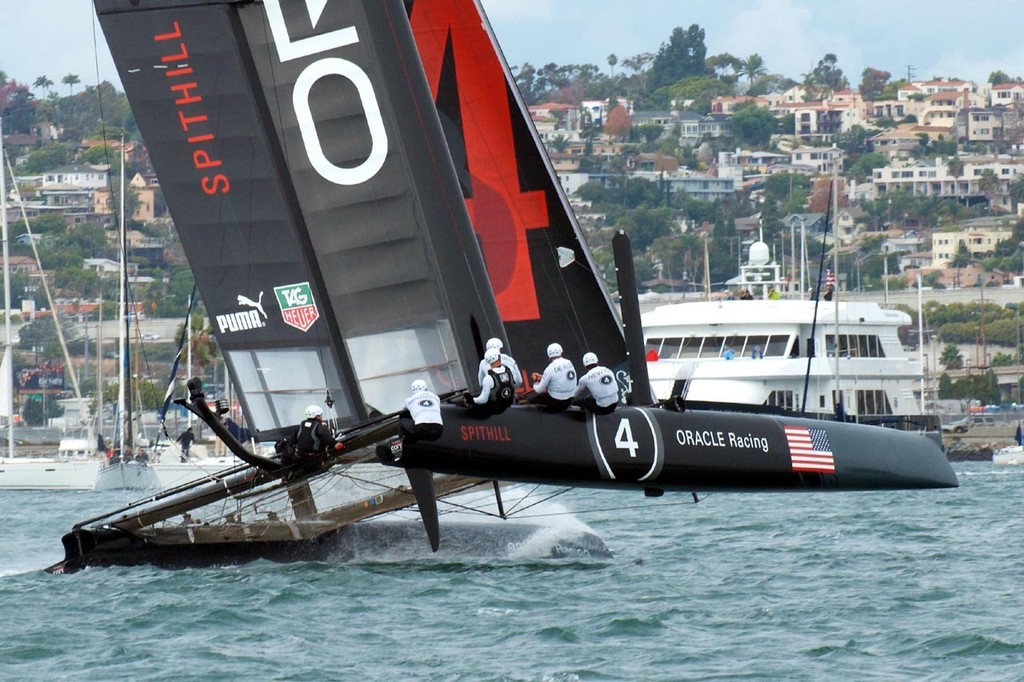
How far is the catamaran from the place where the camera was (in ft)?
42.5

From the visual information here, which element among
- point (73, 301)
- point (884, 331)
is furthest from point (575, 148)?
point (884, 331)

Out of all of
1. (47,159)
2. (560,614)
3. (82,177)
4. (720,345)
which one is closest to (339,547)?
(560,614)

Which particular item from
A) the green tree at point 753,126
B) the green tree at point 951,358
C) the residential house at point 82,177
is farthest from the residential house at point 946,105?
the green tree at point 951,358

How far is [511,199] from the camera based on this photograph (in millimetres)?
14500

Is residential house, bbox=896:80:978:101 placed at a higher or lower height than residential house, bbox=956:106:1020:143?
higher

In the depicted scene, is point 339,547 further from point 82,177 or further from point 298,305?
point 82,177

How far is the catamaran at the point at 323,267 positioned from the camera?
1295 cm

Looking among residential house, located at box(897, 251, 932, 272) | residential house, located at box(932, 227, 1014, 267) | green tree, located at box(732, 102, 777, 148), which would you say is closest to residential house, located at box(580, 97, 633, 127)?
green tree, located at box(732, 102, 777, 148)

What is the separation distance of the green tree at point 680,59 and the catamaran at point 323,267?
16176 centimetres

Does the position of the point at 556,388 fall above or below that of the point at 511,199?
below

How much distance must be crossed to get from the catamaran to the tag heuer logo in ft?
0.05

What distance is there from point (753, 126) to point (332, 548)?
14059 cm

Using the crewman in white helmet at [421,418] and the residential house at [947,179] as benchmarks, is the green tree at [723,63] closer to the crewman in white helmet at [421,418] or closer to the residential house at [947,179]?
the residential house at [947,179]

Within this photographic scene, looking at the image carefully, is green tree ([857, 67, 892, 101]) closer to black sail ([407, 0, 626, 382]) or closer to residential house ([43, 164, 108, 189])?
Answer: residential house ([43, 164, 108, 189])
